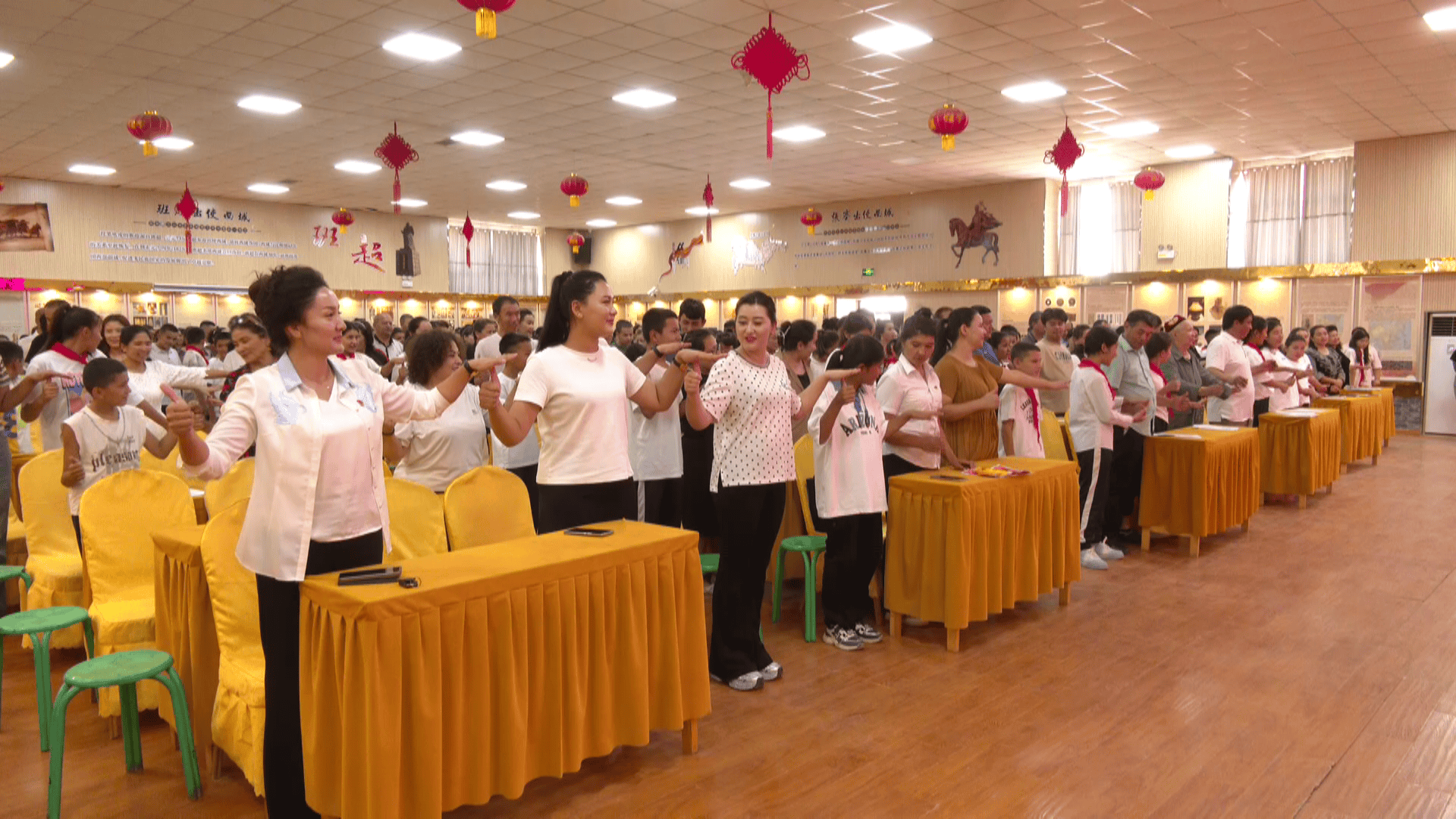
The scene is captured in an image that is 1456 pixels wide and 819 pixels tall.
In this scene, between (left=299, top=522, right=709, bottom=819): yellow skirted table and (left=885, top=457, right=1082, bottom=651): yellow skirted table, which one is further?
(left=885, top=457, right=1082, bottom=651): yellow skirted table

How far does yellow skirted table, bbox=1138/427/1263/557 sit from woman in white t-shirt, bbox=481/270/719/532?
4.24 metres

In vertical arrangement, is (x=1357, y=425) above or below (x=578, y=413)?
below

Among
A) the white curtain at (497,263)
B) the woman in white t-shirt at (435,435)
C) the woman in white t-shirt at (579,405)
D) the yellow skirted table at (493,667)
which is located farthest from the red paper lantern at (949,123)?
the white curtain at (497,263)

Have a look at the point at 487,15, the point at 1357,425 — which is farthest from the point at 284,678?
the point at 1357,425

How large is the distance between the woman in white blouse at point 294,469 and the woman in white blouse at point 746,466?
56.4 inches

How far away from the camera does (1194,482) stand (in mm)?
6078

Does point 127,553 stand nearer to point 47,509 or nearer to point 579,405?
point 47,509

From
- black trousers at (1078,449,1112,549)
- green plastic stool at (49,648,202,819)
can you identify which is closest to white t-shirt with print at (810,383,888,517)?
black trousers at (1078,449,1112,549)

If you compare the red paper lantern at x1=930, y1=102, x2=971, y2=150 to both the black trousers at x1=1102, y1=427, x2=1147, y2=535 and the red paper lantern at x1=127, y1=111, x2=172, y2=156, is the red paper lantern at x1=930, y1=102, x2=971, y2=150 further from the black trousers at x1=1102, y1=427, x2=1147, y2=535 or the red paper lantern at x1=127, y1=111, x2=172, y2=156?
the red paper lantern at x1=127, y1=111, x2=172, y2=156

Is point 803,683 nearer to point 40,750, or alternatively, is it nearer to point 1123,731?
point 1123,731

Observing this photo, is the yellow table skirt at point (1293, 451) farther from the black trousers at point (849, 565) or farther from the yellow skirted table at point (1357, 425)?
the black trousers at point (849, 565)

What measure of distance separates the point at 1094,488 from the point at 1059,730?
276cm

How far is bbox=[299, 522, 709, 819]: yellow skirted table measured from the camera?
2373mm

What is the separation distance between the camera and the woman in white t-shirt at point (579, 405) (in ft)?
10.5
